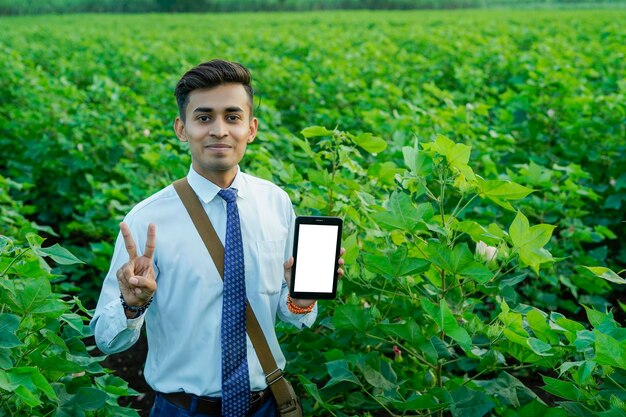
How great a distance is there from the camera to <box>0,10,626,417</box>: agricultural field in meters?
2.00

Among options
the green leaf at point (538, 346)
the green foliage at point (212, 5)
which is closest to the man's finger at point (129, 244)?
the green leaf at point (538, 346)

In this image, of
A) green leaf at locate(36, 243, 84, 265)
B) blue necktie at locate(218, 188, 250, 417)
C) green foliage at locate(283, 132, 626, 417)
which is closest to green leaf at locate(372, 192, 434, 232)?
green foliage at locate(283, 132, 626, 417)

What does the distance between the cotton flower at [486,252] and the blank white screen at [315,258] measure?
396 mm

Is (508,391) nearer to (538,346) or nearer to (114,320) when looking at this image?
(538,346)

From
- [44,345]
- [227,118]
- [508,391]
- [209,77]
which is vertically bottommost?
[508,391]

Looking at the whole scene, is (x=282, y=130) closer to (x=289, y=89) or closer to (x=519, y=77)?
(x=289, y=89)

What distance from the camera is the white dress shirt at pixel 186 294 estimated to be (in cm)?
202

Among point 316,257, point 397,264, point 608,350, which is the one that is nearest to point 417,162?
point 397,264

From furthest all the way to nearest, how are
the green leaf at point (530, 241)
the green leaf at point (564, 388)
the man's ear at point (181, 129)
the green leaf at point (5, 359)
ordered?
the man's ear at point (181, 129)
the green leaf at point (530, 241)
the green leaf at point (564, 388)
the green leaf at point (5, 359)

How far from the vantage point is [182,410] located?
2049mm

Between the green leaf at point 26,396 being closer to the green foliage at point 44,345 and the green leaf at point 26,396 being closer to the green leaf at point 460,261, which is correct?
the green foliage at point 44,345

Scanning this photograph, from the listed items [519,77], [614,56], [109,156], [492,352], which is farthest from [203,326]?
[614,56]

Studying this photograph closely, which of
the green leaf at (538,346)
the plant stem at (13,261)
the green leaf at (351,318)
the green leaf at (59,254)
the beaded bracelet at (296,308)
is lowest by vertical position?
the green leaf at (351,318)

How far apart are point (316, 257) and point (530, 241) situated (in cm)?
53
